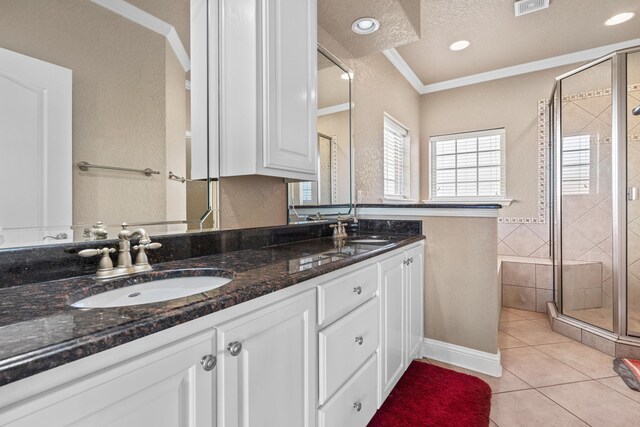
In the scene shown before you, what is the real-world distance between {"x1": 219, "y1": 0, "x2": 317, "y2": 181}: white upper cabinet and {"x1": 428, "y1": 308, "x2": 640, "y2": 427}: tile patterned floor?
66.1 inches

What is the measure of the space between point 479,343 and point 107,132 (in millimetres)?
2293

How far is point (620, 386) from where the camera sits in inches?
70.2

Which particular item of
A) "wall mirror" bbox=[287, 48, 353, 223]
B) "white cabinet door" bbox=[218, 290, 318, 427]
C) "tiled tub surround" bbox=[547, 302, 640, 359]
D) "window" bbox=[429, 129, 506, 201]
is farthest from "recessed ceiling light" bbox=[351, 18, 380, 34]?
"tiled tub surround" bbox=[547, 302, 640, 359]

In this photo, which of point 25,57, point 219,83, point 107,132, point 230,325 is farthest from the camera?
point 219,83

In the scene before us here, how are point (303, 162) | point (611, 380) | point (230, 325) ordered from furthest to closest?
point (611, 380), point (303, 162), point (230, 325)

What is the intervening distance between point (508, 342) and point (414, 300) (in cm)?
109

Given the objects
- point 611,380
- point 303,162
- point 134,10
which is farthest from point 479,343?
point 134,10

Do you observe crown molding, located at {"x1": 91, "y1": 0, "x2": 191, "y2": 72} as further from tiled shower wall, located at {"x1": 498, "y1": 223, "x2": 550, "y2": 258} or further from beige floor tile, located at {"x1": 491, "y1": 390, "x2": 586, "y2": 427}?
tiled shower wall, located at {"x1": 498, "y1": 223, "x2": 550, "y2": 258}

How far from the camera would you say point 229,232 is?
4.47 ft

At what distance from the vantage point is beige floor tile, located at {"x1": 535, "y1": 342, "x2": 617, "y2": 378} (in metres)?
1.95

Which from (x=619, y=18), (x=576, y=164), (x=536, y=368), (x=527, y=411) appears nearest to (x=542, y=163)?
(x=576, y=164)

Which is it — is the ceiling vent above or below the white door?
above

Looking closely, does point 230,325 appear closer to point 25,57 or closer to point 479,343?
point 25,57

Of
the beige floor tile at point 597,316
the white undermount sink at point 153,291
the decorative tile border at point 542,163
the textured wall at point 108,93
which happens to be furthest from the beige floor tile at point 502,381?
the decorative tile border at point 542,163
